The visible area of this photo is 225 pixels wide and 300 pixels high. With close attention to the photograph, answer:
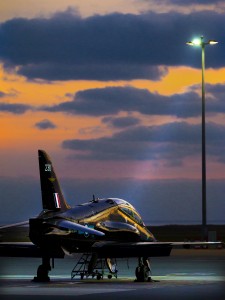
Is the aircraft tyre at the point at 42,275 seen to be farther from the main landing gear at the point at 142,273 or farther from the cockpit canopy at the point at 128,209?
the cockpit canopy at the point at 128,209

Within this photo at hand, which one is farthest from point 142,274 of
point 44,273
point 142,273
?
point 44,273

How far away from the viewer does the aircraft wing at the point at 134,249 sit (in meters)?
36.6

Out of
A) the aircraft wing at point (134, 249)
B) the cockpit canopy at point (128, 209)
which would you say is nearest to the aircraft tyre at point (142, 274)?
the aircraft wing at point (134, 249)

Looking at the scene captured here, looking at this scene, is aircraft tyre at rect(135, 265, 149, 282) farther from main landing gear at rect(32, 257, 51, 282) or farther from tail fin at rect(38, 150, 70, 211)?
tail fin at rect(38, 150, 70, 211)

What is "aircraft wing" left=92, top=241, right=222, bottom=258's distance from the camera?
36.6 metres

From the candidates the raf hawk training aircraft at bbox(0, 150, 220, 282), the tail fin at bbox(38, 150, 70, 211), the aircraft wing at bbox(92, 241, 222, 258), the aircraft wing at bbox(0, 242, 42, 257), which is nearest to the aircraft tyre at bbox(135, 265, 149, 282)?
the raf hawk training aircraft at bbox(0, 150, 220, 282)

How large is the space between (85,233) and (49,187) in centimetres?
318

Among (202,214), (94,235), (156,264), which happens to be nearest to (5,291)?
(94,235)

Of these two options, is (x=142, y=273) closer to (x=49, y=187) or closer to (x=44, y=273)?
(x=44, y=273)

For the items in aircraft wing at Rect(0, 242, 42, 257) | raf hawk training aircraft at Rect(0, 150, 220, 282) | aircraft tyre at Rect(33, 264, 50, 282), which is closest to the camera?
raf hawk training aircraft at Rect(0, 150, 220, 282)

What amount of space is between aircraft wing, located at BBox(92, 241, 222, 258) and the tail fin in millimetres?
2243

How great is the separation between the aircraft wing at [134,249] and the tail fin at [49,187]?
7.36ft

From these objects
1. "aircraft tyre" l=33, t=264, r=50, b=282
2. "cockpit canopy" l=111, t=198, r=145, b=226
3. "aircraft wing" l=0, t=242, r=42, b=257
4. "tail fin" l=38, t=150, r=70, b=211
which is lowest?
"aircraft tyre" l=33, t=264, r=50, b=282

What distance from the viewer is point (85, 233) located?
37.0 metres
